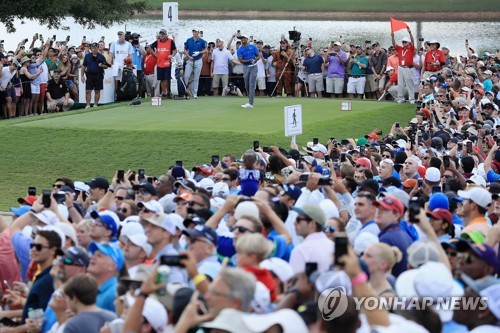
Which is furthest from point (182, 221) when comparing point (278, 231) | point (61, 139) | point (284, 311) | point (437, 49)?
point (437, 49)

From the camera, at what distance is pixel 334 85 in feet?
99.4

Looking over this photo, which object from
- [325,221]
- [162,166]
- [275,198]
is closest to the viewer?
[325,221]

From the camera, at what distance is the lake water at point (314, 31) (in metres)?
57.4

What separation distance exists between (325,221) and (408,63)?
65.9ft

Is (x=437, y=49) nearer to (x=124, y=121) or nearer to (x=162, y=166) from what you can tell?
(x=124, y=121)

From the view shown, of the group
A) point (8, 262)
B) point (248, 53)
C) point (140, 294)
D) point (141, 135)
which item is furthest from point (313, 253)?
point (248, 53)

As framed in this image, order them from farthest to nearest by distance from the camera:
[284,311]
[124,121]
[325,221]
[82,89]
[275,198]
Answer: [82,89] → [124,121] → [275,198] → [325,221] → [284,311]

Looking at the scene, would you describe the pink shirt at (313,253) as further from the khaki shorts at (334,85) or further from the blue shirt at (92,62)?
the khaki shorts at (334,85)

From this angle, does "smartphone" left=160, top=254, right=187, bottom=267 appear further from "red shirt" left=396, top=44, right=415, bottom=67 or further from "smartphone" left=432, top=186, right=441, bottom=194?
Answer: "red shirt" left=396, top=44, right=415, bottom=67

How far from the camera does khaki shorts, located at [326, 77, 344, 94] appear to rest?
30.2 m

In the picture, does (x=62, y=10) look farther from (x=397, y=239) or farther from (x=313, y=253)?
(x=313, y=253)

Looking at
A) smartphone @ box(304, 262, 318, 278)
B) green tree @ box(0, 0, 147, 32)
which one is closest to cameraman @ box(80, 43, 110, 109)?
green tree @ box(0, 0, 147, 32)

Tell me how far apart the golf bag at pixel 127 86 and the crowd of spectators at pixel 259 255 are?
1449cm

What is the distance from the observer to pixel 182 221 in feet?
30.3
